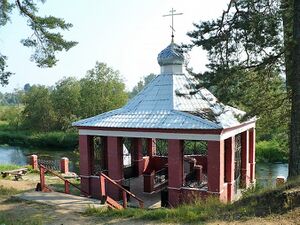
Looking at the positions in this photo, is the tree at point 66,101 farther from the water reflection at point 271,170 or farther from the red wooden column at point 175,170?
the red wooden column at point 175,170

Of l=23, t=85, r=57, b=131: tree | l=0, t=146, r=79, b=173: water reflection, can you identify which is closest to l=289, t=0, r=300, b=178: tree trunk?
l=0, t=146, r=79, b=173: water reflection

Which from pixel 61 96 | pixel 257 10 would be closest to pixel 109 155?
pixel 257 10

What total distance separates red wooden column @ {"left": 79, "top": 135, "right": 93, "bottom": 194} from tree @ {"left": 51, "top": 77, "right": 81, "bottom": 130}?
3176cm

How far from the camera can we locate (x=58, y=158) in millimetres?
37062

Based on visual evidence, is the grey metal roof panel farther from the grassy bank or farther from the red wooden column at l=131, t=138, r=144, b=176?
the red wooden column at l=131, t=138, r=144, b=176

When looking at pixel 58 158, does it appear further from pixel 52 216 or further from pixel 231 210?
pixel 231 210

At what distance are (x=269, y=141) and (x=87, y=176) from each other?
25563 millimetres

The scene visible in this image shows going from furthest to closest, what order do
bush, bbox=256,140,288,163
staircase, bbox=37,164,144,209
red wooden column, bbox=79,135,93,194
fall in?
1. bush, bbox=256,140,288,163
2. red wooden column, bbox=79,135,93,194
3. staircase, bbox=37,164,144,209

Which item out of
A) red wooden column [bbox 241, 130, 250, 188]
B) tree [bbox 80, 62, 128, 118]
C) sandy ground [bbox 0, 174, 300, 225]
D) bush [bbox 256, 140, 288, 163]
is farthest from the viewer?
tree [bbox 80, 62, 128, 118]

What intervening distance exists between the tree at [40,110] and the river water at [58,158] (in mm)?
5723

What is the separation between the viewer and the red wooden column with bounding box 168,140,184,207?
13.0 m

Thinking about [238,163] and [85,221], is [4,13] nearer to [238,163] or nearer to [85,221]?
[85,221]

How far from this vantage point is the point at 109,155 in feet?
47.1

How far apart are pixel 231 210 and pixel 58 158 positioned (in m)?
29.9
